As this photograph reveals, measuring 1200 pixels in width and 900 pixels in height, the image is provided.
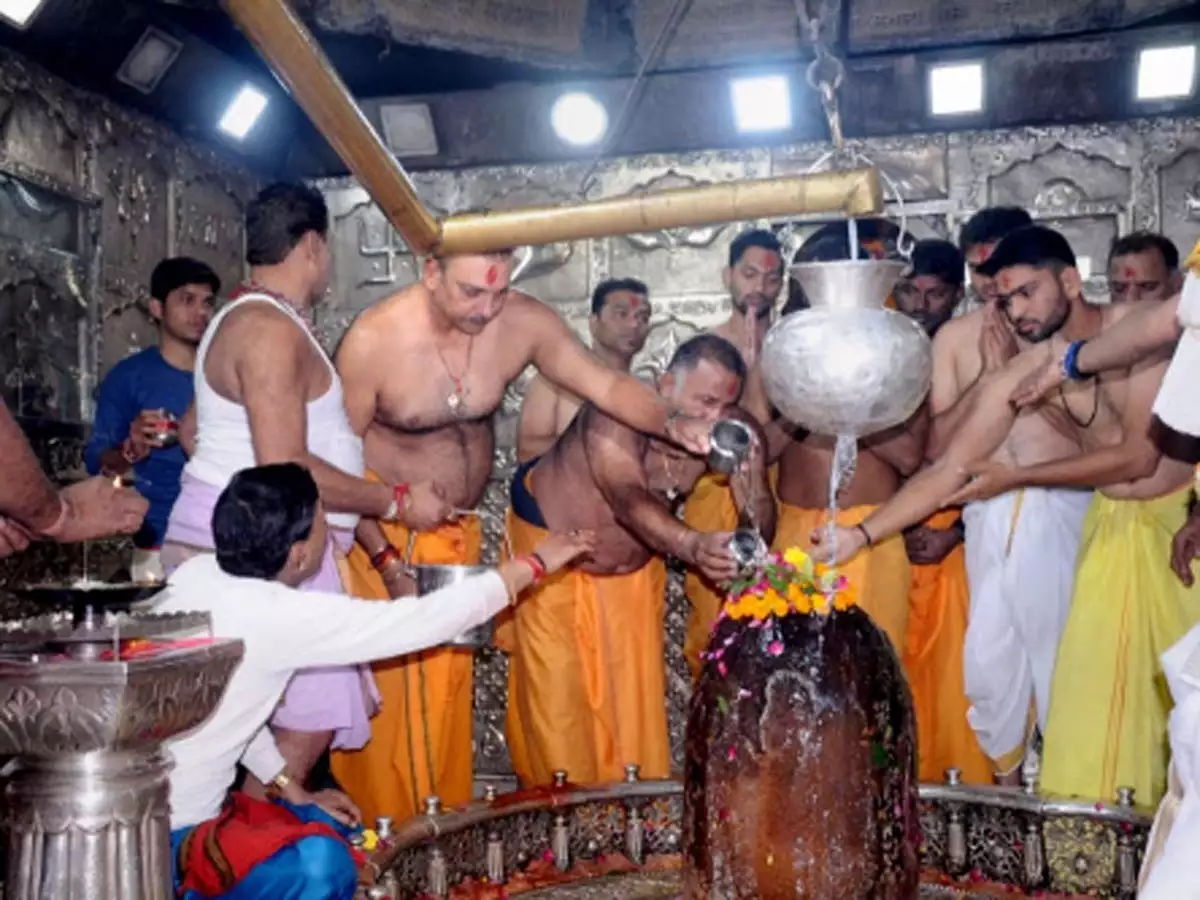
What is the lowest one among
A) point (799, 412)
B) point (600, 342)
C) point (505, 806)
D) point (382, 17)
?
point (505, 806)

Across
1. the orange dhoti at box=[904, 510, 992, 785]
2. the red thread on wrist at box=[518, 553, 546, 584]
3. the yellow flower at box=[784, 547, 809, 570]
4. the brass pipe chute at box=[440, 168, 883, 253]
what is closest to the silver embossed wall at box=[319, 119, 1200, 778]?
the orange dhoti at box=[904, 510, 992, 785]

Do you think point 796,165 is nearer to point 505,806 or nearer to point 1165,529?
point 1165,529

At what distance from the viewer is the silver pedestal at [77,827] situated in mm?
2365

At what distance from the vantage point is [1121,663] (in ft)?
14.3

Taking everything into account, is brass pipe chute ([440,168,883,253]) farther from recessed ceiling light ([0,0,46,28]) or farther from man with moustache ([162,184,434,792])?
recessed ceiling light ([0,0,46,28])

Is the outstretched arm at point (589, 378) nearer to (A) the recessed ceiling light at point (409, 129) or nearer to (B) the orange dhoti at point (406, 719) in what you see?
(B) the orange dhoti at point (406, 719)

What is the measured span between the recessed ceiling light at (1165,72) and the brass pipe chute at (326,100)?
495cm

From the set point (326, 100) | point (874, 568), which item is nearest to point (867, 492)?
point (874, 568)

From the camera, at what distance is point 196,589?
3.01 metres

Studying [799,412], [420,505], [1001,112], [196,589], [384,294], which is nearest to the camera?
[799,412]

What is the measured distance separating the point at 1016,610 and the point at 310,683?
2.42 meters

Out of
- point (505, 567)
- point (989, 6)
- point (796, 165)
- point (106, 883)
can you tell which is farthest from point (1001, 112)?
point (106, 883)

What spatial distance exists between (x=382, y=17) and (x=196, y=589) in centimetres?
354

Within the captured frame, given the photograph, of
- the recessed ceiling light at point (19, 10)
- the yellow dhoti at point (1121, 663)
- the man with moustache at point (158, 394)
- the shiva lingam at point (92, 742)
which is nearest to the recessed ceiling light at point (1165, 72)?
the yellow dhoti at point (1121, 663)
